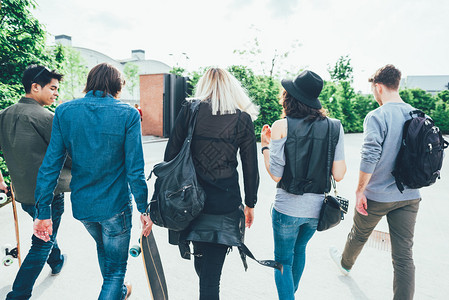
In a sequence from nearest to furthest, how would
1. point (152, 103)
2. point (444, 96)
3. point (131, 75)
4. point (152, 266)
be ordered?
point (152, 266) → point (152, 103) → point (444, 96) → point (131, 75)

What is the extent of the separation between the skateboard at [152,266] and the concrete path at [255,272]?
503mm

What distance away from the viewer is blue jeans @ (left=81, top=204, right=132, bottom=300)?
190 cm

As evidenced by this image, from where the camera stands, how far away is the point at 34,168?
221 cm

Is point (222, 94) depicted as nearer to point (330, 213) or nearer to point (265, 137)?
point (265, 137)

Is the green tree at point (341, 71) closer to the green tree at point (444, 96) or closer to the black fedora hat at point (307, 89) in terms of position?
the green tree at point (444, 96)

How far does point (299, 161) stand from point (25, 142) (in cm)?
216

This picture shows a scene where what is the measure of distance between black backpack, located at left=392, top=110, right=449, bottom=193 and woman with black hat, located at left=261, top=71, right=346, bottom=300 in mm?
567

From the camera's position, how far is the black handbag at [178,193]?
1.69 meters

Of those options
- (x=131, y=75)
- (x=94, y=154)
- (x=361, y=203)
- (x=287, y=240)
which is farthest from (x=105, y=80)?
(x=131, y=75)

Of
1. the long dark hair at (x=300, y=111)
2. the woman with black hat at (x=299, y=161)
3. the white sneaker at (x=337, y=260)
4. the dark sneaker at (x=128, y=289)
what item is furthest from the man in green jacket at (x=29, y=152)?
the white sneaker at (x=337, y=260)

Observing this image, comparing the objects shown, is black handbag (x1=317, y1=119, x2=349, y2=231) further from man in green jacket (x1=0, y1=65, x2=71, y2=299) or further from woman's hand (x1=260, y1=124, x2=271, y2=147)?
man in green jacket (x1=0, y1=65, x2=71, y2=299)

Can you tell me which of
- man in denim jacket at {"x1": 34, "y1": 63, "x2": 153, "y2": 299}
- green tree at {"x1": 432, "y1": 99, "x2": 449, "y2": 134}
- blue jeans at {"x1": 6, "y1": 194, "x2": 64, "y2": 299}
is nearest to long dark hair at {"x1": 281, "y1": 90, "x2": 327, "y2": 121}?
man in denim jacket at {"x1": 34, "y1": 63, "x2": 153, "y2": 299}

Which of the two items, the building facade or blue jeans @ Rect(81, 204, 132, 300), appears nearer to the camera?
blue jeans @ Rect(81, 204, 132, 300)

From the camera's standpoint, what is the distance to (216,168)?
5.93 ft
